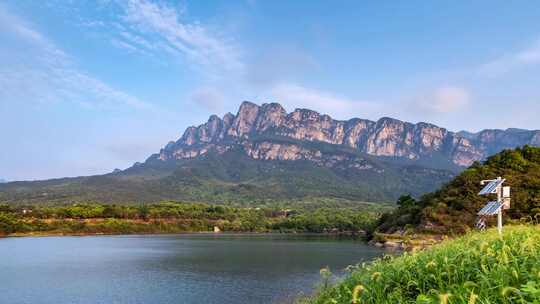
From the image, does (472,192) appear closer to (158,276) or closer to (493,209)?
(158,276)

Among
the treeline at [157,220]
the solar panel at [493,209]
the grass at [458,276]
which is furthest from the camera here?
the treeline at [157,220]

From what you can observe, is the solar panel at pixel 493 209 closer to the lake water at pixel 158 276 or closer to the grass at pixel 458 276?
the grass at pixel 458 276

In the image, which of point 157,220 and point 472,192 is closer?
point 472,192

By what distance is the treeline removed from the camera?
355 feet

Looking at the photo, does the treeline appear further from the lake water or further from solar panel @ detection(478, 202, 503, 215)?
solar panel @ detection(478, 202, 503, 215)

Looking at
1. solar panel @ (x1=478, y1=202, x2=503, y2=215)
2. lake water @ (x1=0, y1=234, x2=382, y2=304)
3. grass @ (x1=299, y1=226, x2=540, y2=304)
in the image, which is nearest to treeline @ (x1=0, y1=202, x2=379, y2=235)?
lake water @ (x1=0, y1=234, x2=382, y2=304)

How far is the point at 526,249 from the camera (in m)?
8.03

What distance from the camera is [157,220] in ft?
413

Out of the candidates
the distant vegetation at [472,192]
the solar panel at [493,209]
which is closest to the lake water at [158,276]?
the solar panel at [493,209]

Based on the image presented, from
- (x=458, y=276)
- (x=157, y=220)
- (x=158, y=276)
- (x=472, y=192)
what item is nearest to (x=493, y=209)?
(x=458, y=276)

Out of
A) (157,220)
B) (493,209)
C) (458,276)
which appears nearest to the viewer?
(458,276)

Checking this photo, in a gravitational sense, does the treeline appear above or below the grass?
below

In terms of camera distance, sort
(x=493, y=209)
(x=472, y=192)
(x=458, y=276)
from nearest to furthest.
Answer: (x=458, y=276), (x=493, y=209), (x=472, y=192)

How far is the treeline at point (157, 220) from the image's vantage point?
108 meters
